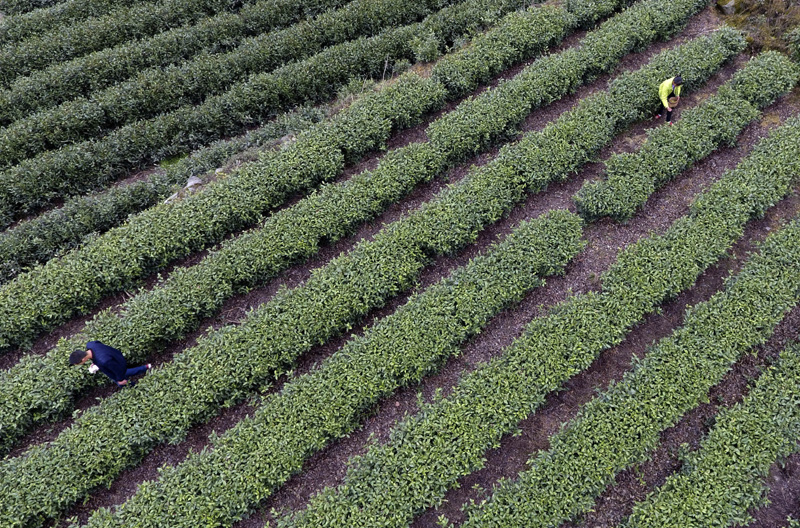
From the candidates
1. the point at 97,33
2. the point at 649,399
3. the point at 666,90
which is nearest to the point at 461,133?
the point at 666,90

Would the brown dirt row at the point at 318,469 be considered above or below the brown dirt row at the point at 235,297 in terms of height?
below

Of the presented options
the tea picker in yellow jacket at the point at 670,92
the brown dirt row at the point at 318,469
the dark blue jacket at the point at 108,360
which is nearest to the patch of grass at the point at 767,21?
the tea picker in yellow jacket at the point at 670,92

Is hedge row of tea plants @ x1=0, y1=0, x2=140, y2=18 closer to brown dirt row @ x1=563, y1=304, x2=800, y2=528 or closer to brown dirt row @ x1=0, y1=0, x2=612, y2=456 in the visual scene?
brown dirt row @ x1=0, y1=0, x2=612, y2=456

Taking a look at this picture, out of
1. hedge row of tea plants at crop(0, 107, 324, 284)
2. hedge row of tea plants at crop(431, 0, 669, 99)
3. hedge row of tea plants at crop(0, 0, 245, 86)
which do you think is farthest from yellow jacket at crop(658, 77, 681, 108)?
hedge row of tea plants at crop(0, 0, 245, 86)

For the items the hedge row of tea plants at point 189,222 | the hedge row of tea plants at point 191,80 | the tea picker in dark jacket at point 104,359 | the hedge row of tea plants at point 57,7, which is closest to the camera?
the tea picker in dark jacket at point 104,359

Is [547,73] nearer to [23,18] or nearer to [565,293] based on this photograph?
[565,293]

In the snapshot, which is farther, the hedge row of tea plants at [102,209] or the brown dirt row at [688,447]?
the hedge row of tea plants at [102,209]

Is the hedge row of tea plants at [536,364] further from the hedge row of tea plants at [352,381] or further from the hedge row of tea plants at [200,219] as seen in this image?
the hedge row of tea plants at [200,219]
